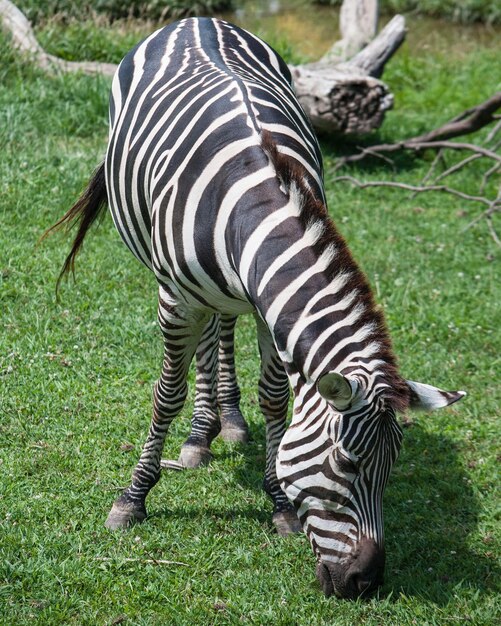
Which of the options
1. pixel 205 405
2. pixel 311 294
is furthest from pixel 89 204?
pixel 311 294

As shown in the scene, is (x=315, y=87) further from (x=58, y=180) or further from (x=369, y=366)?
(x=369, y=366)

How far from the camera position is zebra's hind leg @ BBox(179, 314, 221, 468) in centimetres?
523

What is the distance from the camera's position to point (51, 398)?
5625mm

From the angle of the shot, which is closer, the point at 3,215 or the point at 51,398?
the point at 51,398

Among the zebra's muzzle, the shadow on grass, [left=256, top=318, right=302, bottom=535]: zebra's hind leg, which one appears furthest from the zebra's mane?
the shadow on grass

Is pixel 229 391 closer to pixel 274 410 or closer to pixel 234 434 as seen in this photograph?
pixel 234 434

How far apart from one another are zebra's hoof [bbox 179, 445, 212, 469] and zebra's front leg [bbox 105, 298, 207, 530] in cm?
47

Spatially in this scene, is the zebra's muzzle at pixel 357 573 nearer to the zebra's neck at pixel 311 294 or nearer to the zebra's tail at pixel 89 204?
the zebra's neck at pixel 311 294

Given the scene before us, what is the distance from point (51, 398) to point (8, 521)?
1259 mm

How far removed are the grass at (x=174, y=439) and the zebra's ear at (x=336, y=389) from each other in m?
1.13

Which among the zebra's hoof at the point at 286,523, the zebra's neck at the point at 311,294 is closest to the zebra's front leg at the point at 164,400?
the zebra's hoof at the point at 286,523

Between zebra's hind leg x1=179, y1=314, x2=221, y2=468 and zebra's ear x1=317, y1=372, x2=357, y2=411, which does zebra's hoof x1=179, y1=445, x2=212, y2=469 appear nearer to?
zebra's hind leg x1=179, y1=314, x2=221, y2=468

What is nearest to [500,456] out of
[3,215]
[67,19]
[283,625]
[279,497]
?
[279,497]

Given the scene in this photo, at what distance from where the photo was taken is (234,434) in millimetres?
5539
